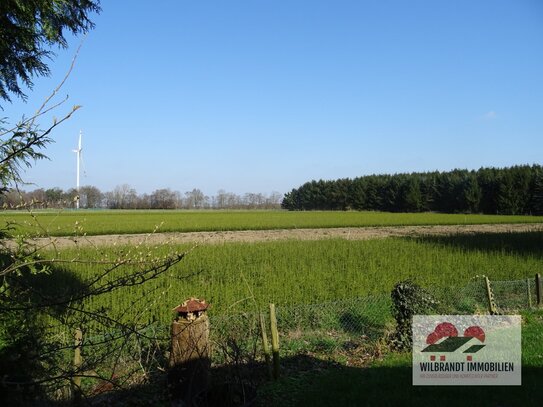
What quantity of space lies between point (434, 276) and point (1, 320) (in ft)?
39.7

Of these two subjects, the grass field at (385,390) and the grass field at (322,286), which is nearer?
the grass field at (385,390)

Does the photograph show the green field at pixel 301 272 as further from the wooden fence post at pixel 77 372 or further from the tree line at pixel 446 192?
the tree line at pixel 446 192

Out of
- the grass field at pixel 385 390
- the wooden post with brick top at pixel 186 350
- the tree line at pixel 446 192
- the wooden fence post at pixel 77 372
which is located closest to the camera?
the wooden fence post at pixel 77 372

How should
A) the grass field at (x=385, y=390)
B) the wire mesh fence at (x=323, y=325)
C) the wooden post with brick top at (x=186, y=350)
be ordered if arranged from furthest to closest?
1. the wire mesh fence at (x=323, y=325)
2. the wooden post with brick top at (x=186, y=350)
3. the grass field at (x=385, y=390)

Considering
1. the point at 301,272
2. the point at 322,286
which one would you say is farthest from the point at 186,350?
the point at 301,272

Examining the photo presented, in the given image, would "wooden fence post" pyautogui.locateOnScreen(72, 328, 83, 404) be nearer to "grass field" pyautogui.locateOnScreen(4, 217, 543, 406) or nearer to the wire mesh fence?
"grass field" pyautogui.locateOnScreen(4, 217, 543, 406)

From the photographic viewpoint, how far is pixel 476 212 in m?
66.4

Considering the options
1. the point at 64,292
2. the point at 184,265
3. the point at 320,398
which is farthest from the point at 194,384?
the point at 184,265

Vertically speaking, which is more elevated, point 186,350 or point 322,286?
point 186,350

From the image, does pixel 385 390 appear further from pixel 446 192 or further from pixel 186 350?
pixel 446 192

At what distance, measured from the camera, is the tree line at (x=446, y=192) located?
60875 mm

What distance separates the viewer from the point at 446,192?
71375mm

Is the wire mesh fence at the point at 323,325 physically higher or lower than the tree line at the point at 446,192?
lower

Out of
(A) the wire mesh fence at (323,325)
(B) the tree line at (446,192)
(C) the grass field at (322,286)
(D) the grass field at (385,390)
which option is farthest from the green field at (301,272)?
(B) the tree line at (446,192)
